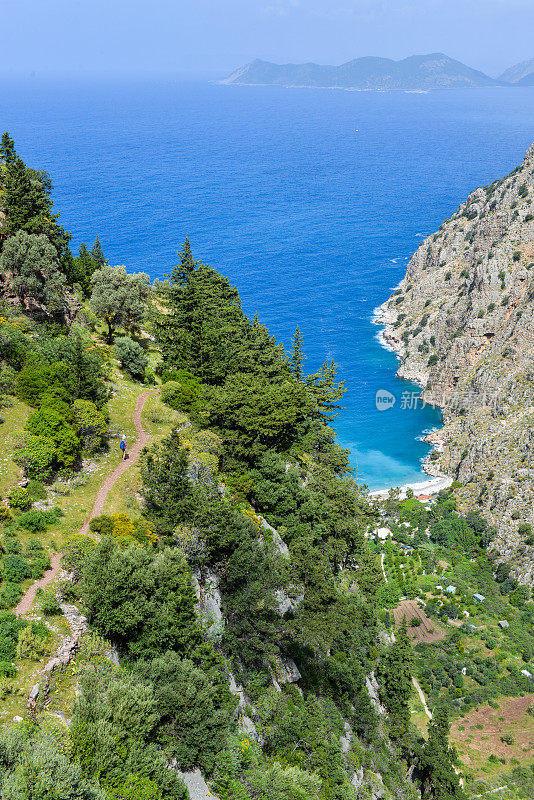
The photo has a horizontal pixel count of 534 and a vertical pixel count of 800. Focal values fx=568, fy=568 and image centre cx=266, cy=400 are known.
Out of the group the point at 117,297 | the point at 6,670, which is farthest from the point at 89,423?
the point at 117,297

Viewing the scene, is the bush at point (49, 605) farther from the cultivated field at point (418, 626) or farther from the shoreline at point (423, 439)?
the shoreline at point (423, 439)

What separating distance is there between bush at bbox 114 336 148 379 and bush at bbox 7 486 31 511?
899 inches


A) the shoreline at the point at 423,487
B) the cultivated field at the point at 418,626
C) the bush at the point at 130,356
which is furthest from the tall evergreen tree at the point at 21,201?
the shoreline at the point at 423,487

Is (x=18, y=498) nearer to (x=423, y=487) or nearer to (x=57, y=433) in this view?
(x=57, y=433)

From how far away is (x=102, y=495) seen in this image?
110 feet

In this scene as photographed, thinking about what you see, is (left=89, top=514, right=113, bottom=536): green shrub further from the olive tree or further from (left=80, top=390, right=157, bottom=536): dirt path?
the olive tree

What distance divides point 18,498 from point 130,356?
24.0 meters

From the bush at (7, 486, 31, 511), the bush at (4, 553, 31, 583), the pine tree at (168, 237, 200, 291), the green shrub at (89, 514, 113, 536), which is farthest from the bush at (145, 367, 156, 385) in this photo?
the bush at (4, 553, 31, 583)

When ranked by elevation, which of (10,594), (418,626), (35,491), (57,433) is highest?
(418,626)

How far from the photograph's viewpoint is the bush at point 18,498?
29280mm

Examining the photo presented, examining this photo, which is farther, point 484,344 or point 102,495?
point 484,344

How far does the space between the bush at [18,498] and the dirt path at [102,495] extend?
10.3 feet

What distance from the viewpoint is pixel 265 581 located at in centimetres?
3275

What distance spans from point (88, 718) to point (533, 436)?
8848 cm
